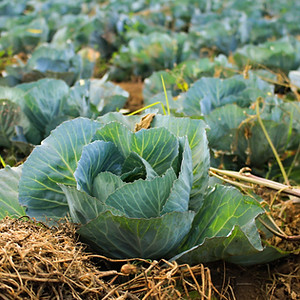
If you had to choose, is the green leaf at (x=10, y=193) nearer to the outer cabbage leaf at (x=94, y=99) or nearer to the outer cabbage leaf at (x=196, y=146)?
the outer cabbage leaf at (x=196, y=146)

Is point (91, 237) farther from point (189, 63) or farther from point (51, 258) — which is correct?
point (189, 63)

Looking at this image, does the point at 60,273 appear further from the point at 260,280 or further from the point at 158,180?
the point at 260,280

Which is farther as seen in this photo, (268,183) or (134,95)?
(134,95)

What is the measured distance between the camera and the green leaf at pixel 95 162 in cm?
145

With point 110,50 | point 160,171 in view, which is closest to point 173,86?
point 160,171

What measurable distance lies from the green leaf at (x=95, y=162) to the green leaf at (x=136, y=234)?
16 cm

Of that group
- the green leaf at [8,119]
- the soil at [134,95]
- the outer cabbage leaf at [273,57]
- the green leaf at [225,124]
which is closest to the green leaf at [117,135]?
the green leaf at [225,124]

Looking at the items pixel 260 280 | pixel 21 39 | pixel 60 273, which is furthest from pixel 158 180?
pixel 21 39

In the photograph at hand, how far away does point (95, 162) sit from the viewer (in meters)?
1.53

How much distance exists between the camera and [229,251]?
1633 mm

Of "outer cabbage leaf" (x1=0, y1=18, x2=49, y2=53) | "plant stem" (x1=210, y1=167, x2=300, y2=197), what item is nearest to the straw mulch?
"plant stem" (x1=210, y1=167, x2=300, y2=197)

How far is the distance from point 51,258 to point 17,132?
1360mm

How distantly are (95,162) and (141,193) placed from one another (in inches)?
8.9

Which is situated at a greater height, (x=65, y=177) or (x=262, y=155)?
(x=65, y=177)
